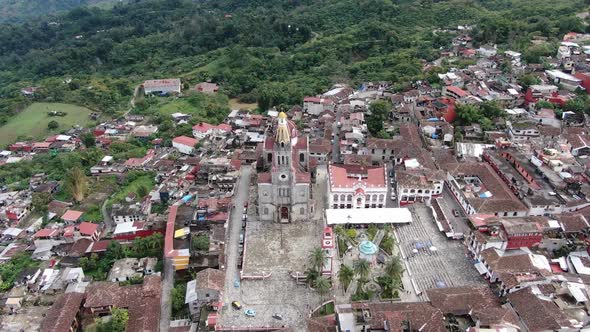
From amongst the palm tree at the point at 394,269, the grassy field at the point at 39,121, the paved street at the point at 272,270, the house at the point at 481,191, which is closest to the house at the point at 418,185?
the house at the point at 481,191

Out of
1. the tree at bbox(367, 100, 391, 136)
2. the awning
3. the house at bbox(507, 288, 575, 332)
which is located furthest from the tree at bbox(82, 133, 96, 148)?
the house at bbox(507, 288, 575, 332)

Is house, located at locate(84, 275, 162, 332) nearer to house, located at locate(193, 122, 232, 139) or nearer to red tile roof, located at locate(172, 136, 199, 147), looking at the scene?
red tile roof, located at locate(172, 136, 199, 147)

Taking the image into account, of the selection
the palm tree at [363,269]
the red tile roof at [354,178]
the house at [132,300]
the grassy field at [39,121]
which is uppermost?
the red tile roof at [354,178]

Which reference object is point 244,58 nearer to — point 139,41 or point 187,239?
point 139,41

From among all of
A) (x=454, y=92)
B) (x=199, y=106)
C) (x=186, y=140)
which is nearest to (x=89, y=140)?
(x=186, y=140)

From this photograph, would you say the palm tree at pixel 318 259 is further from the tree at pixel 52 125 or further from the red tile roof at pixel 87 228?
Answer: the tree at pixel 52 125

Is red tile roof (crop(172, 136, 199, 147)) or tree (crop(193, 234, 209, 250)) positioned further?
red tile roof (crop(172, 136, 199, 147))

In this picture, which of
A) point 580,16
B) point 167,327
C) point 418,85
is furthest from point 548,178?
point 580,16
